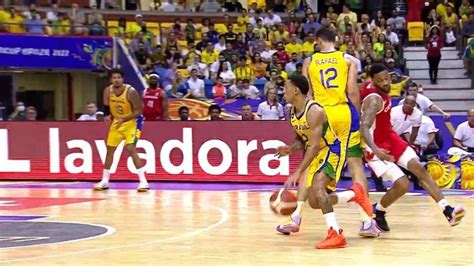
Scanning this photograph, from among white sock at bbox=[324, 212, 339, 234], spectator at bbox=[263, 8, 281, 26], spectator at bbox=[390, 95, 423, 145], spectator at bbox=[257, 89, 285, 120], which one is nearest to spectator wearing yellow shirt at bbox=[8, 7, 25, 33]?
spectator at bbox=[263, 8, 281, 26]

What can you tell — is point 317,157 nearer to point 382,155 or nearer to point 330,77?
point 382,155

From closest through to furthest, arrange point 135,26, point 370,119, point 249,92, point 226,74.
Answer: point 370,119 < point 249,92 < point 226,74 < point 135,26

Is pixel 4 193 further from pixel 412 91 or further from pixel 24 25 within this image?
pixel 24 25

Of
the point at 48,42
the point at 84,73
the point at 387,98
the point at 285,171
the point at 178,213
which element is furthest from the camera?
the point at 84,73

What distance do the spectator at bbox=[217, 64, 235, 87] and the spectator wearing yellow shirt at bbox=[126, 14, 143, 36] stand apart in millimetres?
3074

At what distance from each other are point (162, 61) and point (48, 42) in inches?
110

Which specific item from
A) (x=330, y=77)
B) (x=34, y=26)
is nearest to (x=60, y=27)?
(x=34, y=26)

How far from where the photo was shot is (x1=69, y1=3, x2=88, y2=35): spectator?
25.2 metres

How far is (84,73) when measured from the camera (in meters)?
27.1

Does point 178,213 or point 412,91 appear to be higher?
point 412,91

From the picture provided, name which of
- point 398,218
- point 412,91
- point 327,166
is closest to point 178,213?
point 398,218

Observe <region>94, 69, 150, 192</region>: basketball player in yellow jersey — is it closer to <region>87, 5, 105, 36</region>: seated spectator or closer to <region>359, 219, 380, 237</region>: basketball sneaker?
<region>359, 219, 380, 237</region>: basketball sneaker

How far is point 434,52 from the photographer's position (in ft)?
83.9

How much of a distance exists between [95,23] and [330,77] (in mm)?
15996
